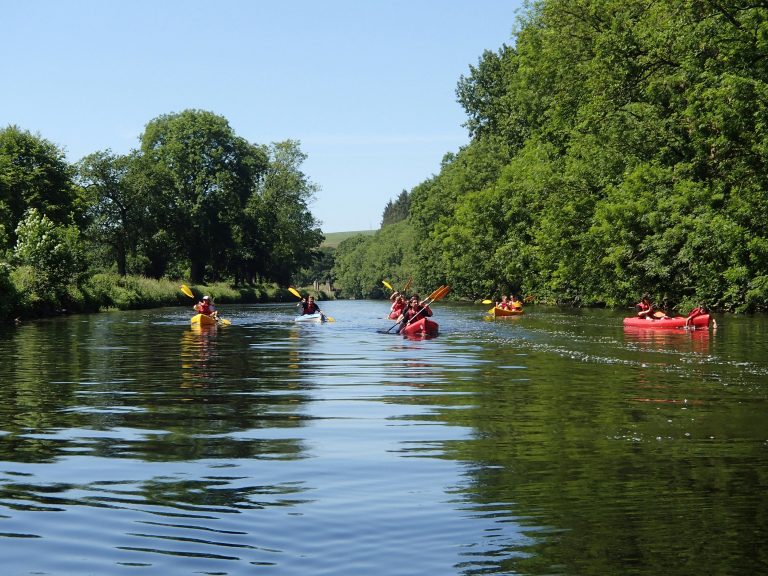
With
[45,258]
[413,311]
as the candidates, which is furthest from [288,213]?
[413,311]

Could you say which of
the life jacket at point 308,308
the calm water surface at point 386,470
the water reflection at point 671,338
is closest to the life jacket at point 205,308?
the life jacket at point 308,308

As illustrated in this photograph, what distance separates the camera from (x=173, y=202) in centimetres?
9400

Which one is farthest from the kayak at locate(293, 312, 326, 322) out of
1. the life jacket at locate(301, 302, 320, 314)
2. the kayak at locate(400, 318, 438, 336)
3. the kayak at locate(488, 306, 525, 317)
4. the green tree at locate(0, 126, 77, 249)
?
the green tree at locate(0, 126, 77, 249)

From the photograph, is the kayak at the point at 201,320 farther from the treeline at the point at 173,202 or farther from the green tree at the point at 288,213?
the green tree at the point at 288,213

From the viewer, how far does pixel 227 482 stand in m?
8.91

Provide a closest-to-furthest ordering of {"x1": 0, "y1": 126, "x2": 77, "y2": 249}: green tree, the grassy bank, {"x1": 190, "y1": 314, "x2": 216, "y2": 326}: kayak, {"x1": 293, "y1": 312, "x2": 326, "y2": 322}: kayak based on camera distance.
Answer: {"x1": 190, "y1": 314, "x2": 216, "y2": 326}: kayak < {"x1": 293, "y1": 312, "x2": 326, "y2": 322}: kayak < the grassy bank < {"x1": 0, "y1": 126, "x2": 77, "y2": 249}: green tree

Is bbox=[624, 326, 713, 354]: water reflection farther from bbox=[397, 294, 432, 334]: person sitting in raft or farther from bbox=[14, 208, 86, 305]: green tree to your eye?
bbox=[14, 208, 86, 305]: green tree

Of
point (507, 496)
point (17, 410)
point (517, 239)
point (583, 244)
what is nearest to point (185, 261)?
point (517, 239)

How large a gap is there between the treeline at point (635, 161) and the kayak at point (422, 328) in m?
10.9

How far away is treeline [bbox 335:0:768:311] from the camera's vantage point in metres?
36.2

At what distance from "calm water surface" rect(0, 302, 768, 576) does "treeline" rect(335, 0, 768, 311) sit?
A: 57.4 ft

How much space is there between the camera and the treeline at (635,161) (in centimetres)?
3625

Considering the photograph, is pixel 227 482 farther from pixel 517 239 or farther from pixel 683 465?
pixel 517 239

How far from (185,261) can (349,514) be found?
10282 centimetres
